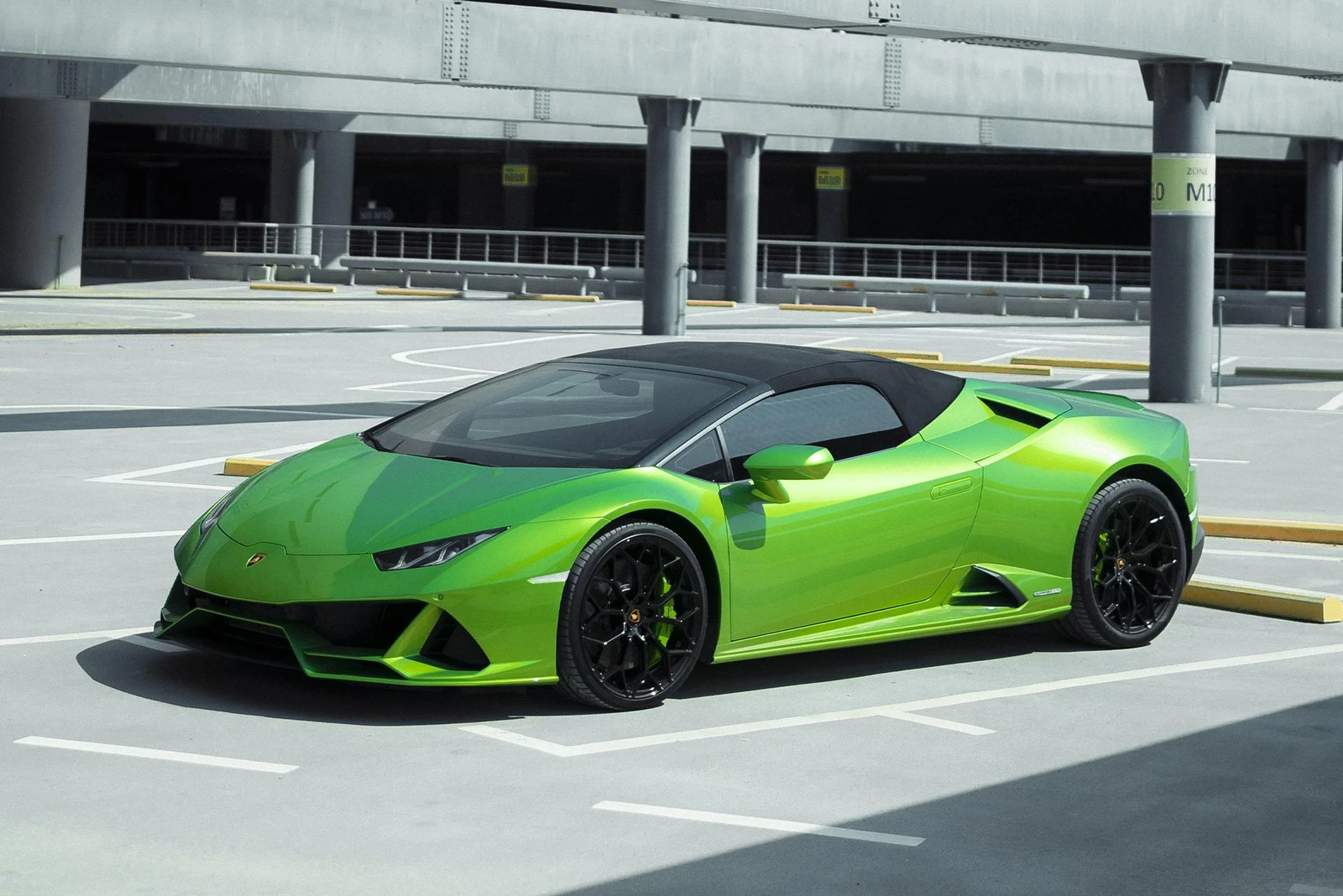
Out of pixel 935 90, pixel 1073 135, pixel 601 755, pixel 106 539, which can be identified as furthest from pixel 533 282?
pixel 601 755

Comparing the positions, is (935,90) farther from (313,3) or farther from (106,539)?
(106,539)

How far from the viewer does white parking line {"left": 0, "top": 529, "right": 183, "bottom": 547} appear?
347 inches

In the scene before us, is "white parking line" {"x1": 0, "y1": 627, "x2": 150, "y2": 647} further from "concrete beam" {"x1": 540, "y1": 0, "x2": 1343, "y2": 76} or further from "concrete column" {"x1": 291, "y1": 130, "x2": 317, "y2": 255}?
"concrete column" {"x1": 291, "y1": 130, "x2": 317, "y2": 255}

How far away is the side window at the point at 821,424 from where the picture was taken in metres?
6.50

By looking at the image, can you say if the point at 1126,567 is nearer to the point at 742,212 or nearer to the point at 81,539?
the point at 81,539

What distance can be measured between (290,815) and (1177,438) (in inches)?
167

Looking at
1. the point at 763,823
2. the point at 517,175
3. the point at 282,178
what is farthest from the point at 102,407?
the point at 517,175

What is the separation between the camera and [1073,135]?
124 feet

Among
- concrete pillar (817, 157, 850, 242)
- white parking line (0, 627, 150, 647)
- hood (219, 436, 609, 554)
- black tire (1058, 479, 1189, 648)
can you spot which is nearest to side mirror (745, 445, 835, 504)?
hood (219, 436, 609, 554)

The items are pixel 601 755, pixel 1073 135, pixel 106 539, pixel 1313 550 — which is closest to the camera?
pixel 601 755

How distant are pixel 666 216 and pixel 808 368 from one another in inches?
796

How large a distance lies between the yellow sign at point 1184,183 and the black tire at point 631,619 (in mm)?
12824

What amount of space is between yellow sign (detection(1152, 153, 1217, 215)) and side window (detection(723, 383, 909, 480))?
11.7 meters

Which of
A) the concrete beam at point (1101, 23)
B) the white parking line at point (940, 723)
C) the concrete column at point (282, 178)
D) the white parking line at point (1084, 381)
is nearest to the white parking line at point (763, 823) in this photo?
the white parking line at point (940, 723)
